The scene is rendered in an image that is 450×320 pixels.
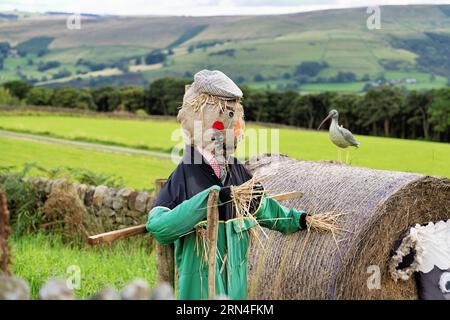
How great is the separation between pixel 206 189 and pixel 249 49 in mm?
26859

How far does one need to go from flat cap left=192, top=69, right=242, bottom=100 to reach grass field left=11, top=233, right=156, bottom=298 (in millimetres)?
3139

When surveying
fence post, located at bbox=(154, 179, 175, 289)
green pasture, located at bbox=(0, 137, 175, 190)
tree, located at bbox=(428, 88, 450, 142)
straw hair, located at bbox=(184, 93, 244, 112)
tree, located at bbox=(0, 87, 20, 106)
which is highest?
straw hair, located at bbox=(184, 93, 244, 112)

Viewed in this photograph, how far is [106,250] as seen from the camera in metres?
9.54

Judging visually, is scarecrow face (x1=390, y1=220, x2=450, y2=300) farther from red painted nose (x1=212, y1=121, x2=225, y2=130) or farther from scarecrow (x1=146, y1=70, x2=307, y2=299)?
red painted nose (x1=212, y1=121, x2=225, y2=130)

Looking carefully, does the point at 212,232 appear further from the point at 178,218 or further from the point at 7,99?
the point at 7,99

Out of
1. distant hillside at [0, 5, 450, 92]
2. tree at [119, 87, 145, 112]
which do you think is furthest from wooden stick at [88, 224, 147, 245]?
tree at [119, 87, 145, 112]

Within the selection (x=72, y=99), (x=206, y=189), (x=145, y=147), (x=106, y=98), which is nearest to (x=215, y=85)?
(x=206, y=189)

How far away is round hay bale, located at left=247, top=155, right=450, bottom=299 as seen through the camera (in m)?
4.62

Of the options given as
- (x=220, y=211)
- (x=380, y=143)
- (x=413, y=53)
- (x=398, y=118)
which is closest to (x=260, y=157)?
(x=220, y=211)

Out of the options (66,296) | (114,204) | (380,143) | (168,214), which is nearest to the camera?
(66,296)

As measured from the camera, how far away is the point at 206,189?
3660mm

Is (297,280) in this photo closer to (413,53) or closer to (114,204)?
(114,204)

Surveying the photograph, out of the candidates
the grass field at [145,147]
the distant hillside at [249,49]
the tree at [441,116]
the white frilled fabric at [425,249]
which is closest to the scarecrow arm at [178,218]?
the white frilled fabric at [425,249]
